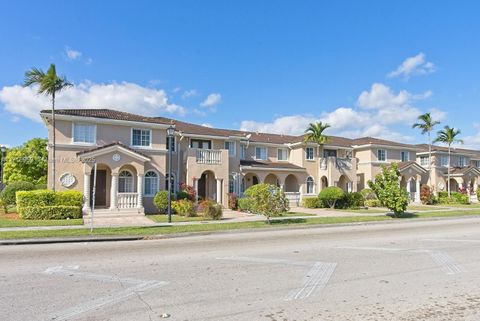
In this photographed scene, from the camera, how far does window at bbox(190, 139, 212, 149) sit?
29.0 m

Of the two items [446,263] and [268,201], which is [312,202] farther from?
[446,263]

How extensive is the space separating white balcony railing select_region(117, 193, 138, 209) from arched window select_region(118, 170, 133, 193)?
2034 mm

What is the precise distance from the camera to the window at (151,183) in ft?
83.5

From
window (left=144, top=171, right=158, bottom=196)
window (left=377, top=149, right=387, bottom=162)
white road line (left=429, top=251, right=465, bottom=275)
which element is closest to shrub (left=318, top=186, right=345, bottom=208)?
window (left=377, top=149, right=387, bottom=162)

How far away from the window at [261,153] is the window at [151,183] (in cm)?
1218

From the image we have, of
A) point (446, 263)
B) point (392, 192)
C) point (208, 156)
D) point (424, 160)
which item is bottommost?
point (446, 263)

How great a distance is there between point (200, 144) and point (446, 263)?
22.8 m

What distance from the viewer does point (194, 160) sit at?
26.8 metres

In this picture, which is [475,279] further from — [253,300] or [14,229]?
[14,229]

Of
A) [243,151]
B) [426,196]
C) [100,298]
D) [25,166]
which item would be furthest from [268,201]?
[25,166]

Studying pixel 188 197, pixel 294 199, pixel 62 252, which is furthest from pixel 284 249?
pixel 294 199

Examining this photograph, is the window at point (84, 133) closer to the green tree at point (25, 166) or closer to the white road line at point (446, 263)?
the white road line at point (446, 263)

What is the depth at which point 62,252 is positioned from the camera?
10.6 metres

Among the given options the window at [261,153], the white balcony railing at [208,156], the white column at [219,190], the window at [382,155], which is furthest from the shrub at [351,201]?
the white balcony railing at [208,156]
